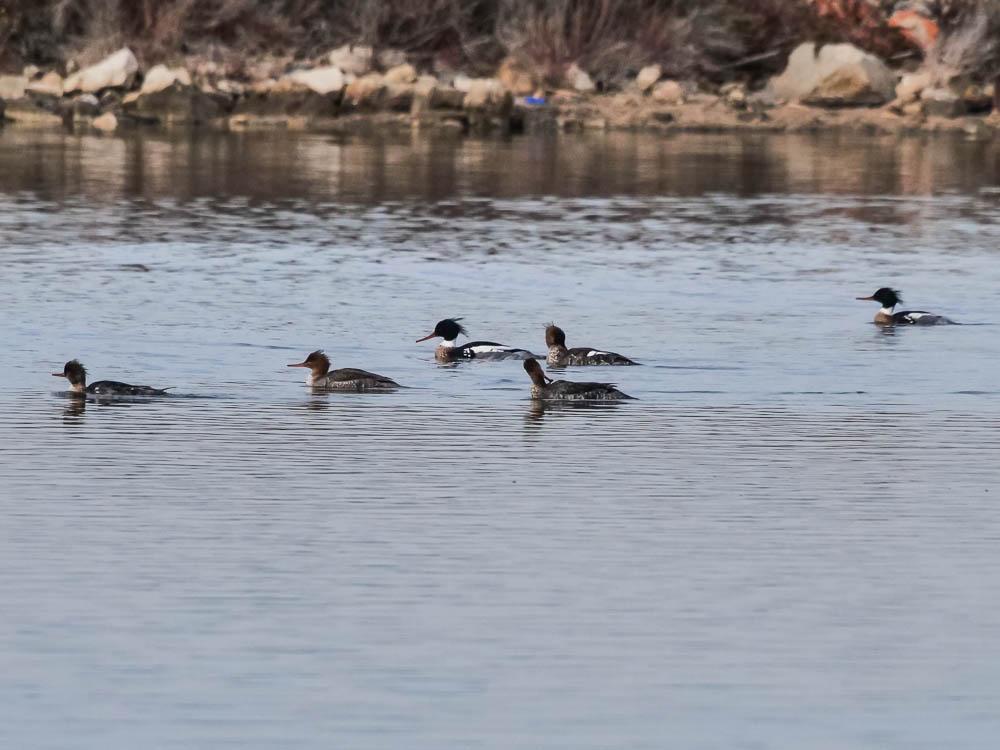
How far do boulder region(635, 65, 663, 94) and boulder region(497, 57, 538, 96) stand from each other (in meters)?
2.63

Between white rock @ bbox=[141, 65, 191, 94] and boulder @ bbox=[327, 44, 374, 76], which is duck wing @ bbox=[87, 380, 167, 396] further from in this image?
boulder @ bbox=[327, 44, 374, 76]

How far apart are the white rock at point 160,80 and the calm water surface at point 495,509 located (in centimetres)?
2891

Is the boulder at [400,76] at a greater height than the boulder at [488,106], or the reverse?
the boulder at [400,76]

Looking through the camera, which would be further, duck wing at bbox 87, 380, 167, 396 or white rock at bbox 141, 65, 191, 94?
white rock at bbox 141, 65, 191, 94

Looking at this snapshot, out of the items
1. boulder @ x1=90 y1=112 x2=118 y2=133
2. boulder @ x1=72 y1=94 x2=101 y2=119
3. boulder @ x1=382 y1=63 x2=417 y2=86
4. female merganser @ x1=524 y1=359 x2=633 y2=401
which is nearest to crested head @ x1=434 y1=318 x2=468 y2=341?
female merganser @ x1=524 y1=359 x2=633 y2=401

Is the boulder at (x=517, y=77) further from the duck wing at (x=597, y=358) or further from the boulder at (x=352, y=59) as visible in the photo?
the duck wing at (x=597, y=358)

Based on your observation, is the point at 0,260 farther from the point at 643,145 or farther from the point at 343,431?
the point at 643,145

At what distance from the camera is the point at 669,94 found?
6100 centimetres

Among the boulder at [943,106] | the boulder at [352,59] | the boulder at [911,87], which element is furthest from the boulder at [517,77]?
the boulder at [943,106]

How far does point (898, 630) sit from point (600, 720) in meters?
1.90

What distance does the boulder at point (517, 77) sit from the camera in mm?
61469

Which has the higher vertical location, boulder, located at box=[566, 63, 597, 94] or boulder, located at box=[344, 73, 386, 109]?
boulder, located at box=[566, 63, 597, 94]

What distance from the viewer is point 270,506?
13.2 meters

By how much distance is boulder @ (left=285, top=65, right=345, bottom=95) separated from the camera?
2328 inches
